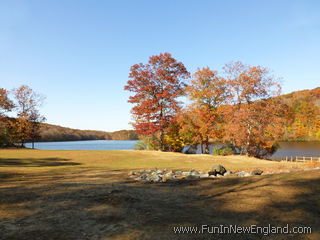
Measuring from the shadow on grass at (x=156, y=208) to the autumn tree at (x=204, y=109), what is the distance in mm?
24606

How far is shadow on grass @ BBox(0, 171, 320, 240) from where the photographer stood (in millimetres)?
5410

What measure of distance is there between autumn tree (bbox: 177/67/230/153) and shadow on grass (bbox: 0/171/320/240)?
24.6 meters

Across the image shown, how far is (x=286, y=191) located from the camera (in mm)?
8227

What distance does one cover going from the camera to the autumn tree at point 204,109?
34.7m

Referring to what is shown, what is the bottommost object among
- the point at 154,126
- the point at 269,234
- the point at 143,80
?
the point at 269,234

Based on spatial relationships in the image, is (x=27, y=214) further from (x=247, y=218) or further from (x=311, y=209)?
(x=311, y=209)

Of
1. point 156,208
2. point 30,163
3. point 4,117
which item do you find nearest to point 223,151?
point 30,163

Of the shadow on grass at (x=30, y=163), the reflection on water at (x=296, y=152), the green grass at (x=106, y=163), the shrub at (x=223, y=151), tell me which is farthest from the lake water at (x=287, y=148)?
the shadow on grass at (x=30, y=163)

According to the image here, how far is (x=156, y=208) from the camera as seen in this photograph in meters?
7.19

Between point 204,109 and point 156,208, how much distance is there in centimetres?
2914

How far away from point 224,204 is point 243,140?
26.0 m

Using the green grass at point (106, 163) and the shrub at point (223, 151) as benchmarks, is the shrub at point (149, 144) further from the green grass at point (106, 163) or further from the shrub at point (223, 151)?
the green grass at point (106, 163)

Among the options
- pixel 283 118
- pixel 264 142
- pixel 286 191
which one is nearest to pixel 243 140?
pixel 264 142

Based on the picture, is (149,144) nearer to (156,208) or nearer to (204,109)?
(204,109)
